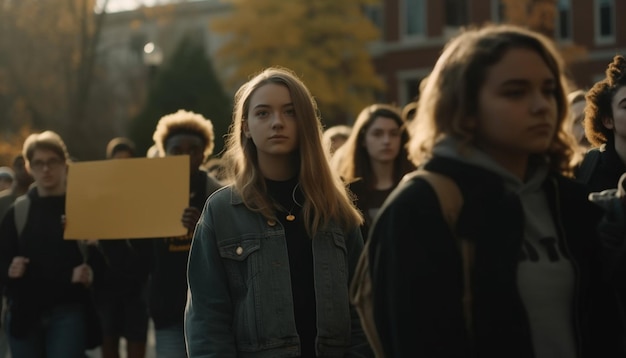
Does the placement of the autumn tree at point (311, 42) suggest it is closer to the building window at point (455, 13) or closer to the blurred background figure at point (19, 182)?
the building window at point (455, 13)

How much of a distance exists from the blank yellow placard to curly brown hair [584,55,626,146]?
9.88 ft

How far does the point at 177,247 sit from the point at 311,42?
3202cm

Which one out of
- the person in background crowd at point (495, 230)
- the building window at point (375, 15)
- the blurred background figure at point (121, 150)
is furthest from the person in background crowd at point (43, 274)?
the building window at point (375, 15)

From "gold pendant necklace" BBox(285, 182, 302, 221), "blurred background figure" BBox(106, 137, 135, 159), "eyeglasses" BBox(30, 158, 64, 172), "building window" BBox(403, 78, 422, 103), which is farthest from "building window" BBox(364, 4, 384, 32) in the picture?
"gold pendant necklace" BBox(285, 182, 302, 221)

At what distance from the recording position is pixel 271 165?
4715mm

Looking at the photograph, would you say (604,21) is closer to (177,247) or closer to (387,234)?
(177,247)

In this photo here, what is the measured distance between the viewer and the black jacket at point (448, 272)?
2932 millimetres

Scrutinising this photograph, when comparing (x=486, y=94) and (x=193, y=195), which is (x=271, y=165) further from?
(x=193, y=195)

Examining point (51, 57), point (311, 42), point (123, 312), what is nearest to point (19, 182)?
point (123, 312)

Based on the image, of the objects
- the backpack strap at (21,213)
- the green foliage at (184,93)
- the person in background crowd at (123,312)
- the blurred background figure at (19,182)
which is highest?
the green foliage at (184,93)

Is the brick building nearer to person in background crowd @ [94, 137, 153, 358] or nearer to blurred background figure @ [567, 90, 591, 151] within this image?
person in background crowd @ [94, 137, 153, 358]

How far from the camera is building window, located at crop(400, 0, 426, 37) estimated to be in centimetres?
4191

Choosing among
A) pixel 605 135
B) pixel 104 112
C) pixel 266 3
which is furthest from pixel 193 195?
pixel 104 112

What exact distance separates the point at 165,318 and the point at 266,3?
31875 millimetres
